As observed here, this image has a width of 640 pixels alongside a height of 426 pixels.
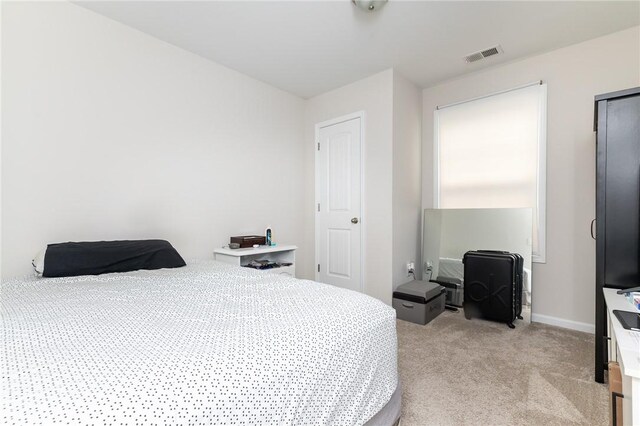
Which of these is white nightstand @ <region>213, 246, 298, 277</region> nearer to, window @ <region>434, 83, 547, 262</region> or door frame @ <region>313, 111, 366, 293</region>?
door frame @ <region>313, 111, 366, 293</region>

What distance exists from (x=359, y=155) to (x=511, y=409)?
254cm

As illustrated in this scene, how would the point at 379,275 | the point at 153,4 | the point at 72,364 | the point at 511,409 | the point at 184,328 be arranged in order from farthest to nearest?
the point at 379,275 < the point at 153,4 < the point at 511,409 < the point at 184,328 < the point at 72,364

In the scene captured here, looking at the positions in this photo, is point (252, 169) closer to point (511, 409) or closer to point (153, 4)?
point (153, 4)

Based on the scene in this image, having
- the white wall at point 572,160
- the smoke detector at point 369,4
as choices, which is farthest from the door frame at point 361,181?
the white wall at point 572,160

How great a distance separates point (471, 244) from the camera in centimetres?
307

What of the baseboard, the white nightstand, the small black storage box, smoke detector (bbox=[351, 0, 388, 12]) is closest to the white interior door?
the small black storage box

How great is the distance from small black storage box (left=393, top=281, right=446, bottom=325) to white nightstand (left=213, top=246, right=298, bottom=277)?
113 centimetres

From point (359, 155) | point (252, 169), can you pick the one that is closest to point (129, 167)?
point (252, 169)

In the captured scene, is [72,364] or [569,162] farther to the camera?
[569,162]

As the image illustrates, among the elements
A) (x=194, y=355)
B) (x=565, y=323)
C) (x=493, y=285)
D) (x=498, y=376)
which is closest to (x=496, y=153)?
(x=493, y=285)

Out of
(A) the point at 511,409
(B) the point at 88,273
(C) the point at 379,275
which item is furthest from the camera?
(C) the point at 379,275

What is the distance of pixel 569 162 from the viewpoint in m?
2.64

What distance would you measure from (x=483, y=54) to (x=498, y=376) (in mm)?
2772

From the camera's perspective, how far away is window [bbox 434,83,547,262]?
280cm
